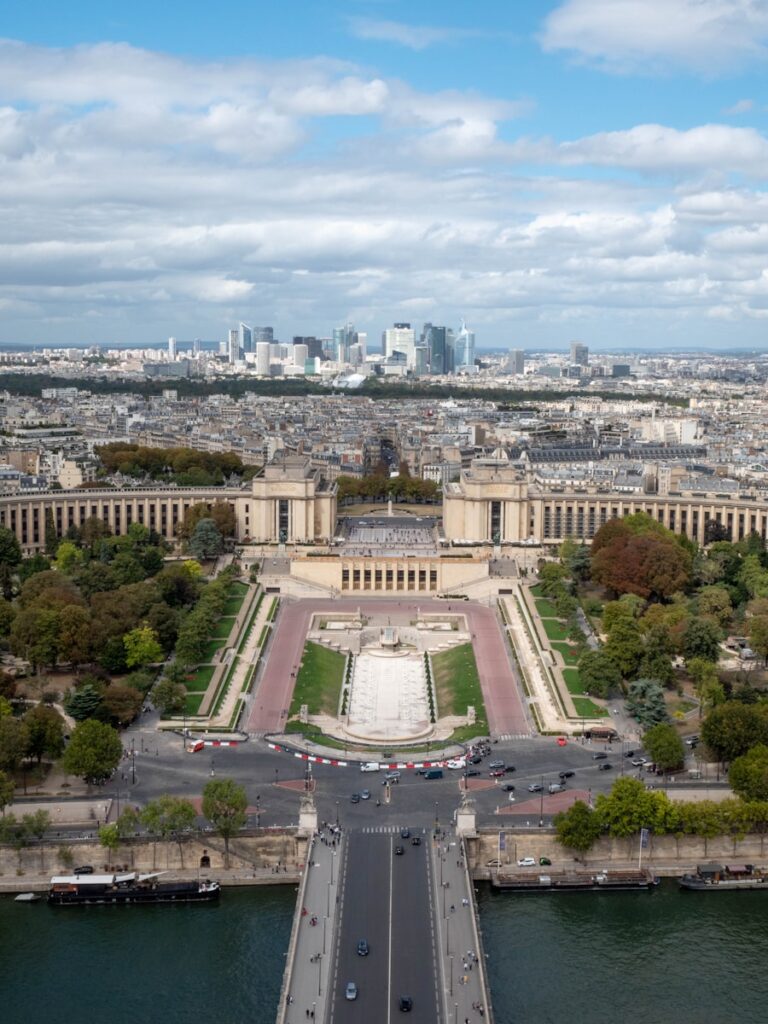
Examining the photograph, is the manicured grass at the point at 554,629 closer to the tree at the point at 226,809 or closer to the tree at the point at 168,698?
the tree at the point at 168,698

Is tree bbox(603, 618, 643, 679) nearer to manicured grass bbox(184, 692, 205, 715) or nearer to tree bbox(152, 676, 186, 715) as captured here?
manicured grass bbox(184, 692, 205, 715)

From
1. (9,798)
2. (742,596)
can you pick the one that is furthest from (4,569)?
(742,596)

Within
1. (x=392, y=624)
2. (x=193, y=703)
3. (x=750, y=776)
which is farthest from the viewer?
(x=392, y=624)

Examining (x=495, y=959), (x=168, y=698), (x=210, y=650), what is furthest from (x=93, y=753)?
(x=210, y=650)

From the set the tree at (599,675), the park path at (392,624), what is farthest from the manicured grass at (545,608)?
the tree at (599,675)

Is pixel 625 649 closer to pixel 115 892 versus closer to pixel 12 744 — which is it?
pixel 115 892

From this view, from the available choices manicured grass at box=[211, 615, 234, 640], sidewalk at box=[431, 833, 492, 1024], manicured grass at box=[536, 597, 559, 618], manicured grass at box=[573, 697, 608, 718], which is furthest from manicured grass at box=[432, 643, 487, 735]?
sidewalk at box=[431, 833, 492, 1024]
